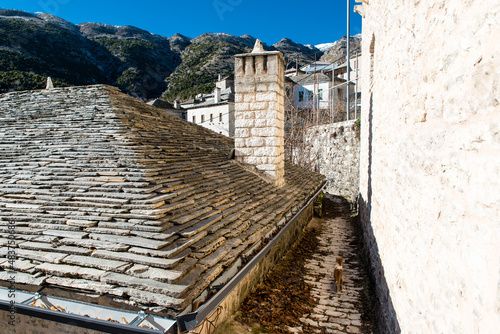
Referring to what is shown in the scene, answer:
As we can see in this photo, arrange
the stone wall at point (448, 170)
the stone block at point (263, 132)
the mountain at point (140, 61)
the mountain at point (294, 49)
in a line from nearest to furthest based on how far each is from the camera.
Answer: the stone wall at point (448, 170) → the stone block at point (263, 132) → the mountain at point (140, 61) → the mountain at point (294, 49)

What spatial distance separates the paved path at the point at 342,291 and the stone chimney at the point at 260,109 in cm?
201

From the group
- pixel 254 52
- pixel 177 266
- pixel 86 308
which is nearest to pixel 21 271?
pixel 86 308

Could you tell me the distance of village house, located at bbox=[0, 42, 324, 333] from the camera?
2.43m

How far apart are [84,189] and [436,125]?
364 cm

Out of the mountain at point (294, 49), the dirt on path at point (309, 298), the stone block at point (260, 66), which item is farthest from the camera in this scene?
the mountain at point (294, 49)

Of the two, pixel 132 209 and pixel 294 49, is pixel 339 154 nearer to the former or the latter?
pixel 132 209

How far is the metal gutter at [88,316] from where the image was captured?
6.98ft

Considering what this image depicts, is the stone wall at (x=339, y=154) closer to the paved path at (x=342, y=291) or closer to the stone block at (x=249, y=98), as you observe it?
the paved path at (x=342, y=291)

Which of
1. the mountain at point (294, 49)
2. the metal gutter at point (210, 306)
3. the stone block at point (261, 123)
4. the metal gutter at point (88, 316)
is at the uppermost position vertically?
the mountain at point (294, 49)

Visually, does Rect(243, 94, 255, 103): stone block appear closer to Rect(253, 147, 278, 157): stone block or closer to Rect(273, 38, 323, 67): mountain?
Rect(253, 147, 278, 157): stone block

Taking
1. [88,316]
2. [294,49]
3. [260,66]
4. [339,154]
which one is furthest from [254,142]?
[294,49]

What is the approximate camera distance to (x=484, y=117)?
135 cm

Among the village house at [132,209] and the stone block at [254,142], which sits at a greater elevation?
the stone block at [254,142]

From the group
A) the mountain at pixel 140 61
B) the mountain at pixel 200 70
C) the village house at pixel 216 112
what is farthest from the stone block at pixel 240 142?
the mountain at pixel 140 61
